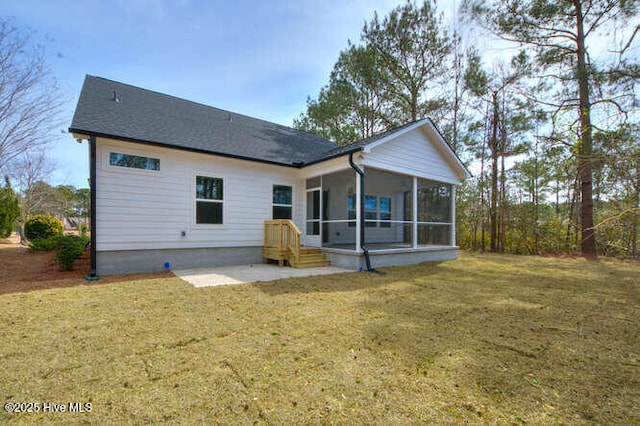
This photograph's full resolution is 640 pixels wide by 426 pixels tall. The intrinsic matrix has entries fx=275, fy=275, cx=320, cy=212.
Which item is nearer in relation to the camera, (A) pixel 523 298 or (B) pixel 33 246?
(A) pixel 523 298

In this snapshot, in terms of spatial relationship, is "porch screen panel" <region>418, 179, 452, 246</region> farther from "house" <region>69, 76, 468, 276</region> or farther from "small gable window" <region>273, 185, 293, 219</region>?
"small gable window" <region>273, 185, 293, 219</region>

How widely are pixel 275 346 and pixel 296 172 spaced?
7.27 metres

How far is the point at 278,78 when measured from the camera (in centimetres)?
1196

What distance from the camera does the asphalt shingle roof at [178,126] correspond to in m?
6.71

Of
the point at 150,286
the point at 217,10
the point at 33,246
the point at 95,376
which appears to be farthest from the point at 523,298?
the point at 33,246

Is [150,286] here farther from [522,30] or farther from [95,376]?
[522,30]

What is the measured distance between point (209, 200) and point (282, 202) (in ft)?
7.76

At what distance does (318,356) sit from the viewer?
101 inches

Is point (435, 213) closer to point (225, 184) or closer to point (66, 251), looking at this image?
point (225, 184)

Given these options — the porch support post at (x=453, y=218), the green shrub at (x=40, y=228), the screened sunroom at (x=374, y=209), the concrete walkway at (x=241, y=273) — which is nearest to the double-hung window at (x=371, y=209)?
the screened sunroom at (x=374, y=209)

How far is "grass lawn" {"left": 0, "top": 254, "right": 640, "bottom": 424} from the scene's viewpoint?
184 cm

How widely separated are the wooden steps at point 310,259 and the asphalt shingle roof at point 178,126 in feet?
9.32

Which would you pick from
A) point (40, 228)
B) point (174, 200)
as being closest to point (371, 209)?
point (174, 200)

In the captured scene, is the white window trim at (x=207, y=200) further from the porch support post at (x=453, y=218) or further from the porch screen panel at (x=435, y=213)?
the porch support post at (x=453, y=218)
